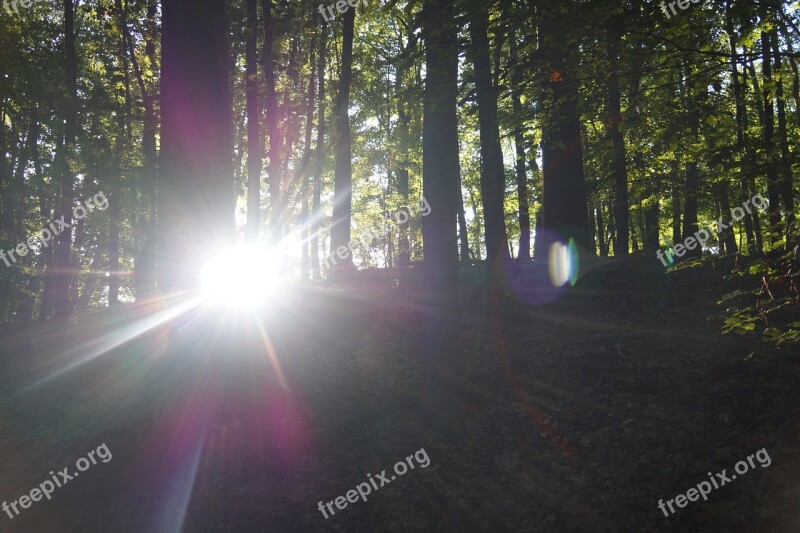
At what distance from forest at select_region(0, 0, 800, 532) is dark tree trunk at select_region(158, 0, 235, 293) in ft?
0.10

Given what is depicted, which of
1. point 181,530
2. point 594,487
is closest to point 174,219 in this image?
point 181,530

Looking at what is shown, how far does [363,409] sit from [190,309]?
3.07m

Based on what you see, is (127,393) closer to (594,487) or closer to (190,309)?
(190,309)

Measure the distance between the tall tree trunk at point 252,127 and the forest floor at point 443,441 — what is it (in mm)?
4056

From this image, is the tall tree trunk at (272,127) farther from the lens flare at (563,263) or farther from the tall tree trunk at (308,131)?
the lens flare at (563,263)

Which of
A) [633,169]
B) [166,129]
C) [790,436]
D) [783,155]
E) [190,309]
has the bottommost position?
[790,436]

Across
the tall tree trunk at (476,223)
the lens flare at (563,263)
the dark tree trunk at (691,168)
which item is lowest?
the lens flare at (563,263)

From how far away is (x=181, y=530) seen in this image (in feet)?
19.6

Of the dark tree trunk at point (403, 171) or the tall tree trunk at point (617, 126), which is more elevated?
the dark tree trunk at point (403, 171)

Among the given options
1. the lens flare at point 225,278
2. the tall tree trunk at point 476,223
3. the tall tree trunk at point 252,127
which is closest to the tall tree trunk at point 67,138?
the tall tree trunk at point 252,127

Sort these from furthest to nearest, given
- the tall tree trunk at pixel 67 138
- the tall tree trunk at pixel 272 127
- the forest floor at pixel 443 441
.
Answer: the tall tree trunk at pixel 67 138
the tall tree trunk at pixel 272 127
the forest floor at pixel 443 441

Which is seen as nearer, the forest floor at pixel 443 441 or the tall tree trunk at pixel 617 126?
the tall tree trunk at pixel 617 126

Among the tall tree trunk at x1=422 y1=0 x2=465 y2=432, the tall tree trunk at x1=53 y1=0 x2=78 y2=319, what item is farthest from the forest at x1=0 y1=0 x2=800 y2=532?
the tall tree trunk at x1=53 y1=0 x2=78 y2=319

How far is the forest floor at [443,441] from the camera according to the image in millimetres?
4980
